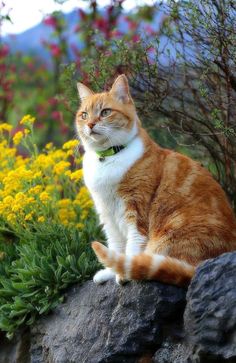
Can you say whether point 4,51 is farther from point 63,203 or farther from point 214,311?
point 214,311

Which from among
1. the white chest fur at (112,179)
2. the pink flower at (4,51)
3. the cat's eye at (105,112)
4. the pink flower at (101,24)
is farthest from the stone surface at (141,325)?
the pink flower at (4,51)

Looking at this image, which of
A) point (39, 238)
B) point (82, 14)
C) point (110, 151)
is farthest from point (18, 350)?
point (82, 14)

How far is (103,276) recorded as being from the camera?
3945 mm

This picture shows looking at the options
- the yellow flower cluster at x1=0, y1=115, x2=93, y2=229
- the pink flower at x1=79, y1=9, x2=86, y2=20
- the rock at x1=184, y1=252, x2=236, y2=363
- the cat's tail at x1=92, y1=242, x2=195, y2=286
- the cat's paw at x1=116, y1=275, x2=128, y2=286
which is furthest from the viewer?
the pink flower at x1=79, y1=9, x2=86, y2=20

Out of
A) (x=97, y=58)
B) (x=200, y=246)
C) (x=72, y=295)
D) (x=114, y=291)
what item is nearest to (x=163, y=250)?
(x=200, y=246)

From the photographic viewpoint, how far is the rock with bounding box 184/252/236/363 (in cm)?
306

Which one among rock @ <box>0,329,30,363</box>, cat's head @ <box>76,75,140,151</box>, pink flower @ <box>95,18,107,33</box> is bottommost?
rock @ <box>0,329,30,363</box>

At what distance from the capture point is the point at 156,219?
12.3 ft

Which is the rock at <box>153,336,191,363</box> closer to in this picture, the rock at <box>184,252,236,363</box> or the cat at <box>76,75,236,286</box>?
the rock at <box>184,252,236,363</box>

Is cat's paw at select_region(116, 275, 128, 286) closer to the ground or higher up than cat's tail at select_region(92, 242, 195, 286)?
closer to the ground

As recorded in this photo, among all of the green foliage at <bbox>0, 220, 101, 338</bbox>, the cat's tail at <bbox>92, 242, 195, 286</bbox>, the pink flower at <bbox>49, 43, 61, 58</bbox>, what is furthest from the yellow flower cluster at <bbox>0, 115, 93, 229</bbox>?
the pink flower at <bbox>49, 43, 61, 58</bbox>

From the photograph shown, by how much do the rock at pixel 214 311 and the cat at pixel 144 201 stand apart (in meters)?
0.28

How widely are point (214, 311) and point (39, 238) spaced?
71.1 inches

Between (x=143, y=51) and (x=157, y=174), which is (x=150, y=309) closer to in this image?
(x=157, y=174)
